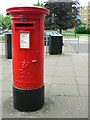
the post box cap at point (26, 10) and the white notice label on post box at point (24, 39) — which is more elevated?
the post box cap at point (26, 10)

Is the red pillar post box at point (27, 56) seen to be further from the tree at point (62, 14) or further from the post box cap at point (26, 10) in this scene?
the tree at point (62, 14)

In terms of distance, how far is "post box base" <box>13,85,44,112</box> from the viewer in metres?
4.31

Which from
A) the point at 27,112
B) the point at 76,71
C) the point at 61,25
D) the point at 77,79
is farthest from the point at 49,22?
the point at 27,112

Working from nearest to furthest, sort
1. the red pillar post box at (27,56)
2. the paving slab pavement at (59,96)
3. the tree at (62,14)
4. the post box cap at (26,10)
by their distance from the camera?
the post box cap at (26,10) < the red pillar post box at (27,56) < the paving slab pavement at (59,96) < the tree at (62,14)

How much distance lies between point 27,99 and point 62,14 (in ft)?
55.7

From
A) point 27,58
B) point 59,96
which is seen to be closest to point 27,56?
point 27,58

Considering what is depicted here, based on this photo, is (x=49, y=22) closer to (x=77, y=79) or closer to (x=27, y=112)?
(x=77, y=79)

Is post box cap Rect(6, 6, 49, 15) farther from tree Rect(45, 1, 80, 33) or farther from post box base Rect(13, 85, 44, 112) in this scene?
tree Rect(45, 1, 80, 33)

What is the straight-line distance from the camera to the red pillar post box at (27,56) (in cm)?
412

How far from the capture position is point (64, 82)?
6.48 m

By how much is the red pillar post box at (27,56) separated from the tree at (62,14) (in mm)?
15883

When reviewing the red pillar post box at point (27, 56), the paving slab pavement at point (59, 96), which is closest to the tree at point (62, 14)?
the paving slab pavement at point (59, 96)

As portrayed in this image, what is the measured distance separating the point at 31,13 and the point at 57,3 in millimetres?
16744

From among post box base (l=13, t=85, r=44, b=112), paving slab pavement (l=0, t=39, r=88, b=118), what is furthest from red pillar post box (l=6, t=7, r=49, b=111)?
paving slab pavement (l=0, t=39, r=88, b=118)
